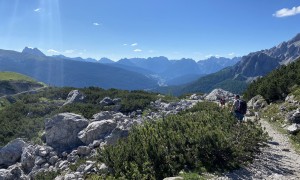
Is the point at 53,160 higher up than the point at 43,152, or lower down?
lower down

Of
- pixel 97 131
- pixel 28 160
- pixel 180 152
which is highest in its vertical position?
pixel 180 152

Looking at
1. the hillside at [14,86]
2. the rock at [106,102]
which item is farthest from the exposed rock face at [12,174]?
the hillside at [14,86]

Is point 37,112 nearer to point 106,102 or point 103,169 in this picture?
point 106,102

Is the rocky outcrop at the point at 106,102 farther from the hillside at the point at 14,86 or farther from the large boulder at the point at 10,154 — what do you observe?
the hillside at the point at 14,86

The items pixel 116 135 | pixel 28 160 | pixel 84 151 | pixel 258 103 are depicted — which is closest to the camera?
pixel 116 135

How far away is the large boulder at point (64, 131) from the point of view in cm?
2925

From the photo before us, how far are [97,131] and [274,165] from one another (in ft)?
49.3

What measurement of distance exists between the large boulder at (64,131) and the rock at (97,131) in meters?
1.42

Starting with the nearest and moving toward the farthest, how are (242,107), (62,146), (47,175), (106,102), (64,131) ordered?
(47,175)
(242,107)
(62,146)
(64,131)
(106,102)

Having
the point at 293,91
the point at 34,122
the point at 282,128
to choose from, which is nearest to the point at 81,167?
the point at 282,128

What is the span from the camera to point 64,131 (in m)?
29.8

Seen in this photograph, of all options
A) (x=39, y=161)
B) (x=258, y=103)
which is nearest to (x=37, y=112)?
(x=39, y=161)

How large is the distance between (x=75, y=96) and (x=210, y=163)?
35377 mm

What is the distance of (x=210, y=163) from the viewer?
16438 millimetres
